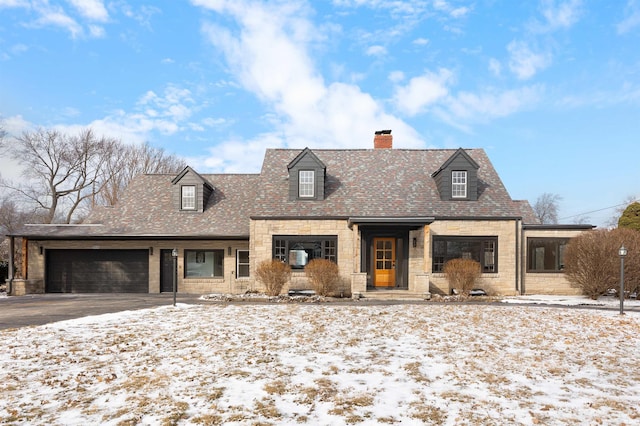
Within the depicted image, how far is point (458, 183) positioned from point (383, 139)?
5.86 meters

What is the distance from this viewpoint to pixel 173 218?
19.4 m

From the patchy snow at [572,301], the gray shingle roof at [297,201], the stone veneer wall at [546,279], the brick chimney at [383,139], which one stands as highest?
the brick chimney at [383,139]

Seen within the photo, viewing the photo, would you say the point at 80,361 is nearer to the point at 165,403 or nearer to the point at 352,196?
the point at 165,403

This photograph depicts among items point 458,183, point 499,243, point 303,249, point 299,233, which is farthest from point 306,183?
point 499,243

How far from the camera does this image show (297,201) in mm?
18391

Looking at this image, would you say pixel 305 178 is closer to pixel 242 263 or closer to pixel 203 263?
pixel 242 263

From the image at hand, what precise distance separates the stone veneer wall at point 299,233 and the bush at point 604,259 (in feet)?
30.1

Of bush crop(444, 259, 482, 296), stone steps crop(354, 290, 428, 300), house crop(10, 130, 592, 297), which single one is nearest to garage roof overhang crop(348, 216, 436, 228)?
house crop(10, 130, 592, 297)

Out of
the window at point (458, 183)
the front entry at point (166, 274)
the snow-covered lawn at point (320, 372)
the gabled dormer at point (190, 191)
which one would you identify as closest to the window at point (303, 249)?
the gabled dormer at point (190, 191)

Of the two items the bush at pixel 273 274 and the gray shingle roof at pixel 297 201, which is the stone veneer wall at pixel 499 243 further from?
the bush at pixel 273 274

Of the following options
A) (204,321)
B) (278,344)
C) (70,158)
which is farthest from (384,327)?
(70,158)

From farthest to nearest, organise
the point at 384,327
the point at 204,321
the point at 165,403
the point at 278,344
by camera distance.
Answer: the point at 204,321
the point at 384,327
the point at 278,344
the point at 165,403

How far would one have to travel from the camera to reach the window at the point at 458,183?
18.6m

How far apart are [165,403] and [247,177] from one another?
59.1 ft
